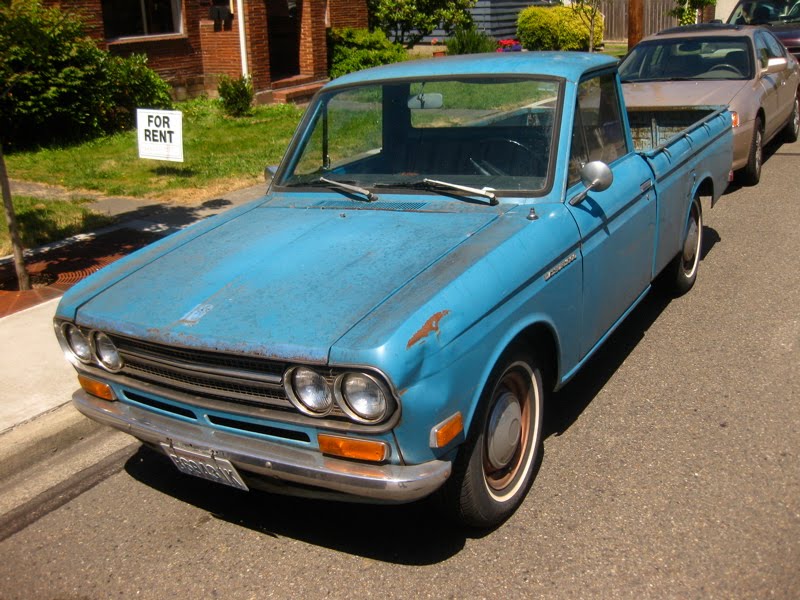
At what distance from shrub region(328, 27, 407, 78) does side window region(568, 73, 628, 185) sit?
1236 centimetres

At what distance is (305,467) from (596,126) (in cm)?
263

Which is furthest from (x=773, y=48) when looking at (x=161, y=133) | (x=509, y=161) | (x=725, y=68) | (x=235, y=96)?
(x=235, y=96)

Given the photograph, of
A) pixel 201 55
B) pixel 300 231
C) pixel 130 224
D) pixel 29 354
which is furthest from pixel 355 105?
pixel 201 55

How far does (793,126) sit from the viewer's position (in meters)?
12.0

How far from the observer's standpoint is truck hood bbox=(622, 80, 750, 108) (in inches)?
348

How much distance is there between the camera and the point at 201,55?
49.3 feet

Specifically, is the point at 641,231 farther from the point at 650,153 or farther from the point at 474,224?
the point at 474,224

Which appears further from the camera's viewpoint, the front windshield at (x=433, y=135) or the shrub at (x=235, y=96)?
the shrub at (x=235, y=96)

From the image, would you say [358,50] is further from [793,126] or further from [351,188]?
[351,188]

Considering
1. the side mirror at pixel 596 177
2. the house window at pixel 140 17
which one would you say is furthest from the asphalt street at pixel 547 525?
the house window at pixel 140 17

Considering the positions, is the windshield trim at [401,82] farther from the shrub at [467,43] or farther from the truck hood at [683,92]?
the shrub at [467,43]

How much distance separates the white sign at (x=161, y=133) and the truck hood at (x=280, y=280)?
15.8 feet

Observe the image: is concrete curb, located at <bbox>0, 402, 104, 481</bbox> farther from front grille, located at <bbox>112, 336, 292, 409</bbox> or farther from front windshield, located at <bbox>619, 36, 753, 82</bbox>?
front windshield, located at <bbox>619, 36, 753, 82</bbox>

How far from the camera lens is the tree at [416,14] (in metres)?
18.3
